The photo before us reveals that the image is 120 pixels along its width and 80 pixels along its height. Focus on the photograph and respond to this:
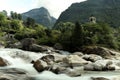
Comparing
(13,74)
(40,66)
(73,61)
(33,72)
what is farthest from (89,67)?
(13,74)

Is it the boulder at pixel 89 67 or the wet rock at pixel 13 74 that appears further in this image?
the boulder at pixel 89 67

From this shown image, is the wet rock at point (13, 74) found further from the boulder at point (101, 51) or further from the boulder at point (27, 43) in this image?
the boulder at point (27, 43)

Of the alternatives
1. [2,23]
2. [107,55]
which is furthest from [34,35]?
[2,23]

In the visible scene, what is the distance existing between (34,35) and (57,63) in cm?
6203

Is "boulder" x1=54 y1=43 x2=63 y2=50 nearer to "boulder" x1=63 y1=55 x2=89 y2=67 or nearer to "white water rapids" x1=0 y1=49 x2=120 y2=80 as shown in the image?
"white water rapids" x1=0 y1=49 x2=120 y2=80

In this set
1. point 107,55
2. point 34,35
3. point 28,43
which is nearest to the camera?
point 107,55

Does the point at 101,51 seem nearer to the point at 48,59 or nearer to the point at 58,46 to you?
the point at 58,46

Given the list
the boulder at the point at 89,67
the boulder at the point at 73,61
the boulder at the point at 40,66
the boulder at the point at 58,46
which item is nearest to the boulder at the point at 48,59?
the boulder at the point at 73,61

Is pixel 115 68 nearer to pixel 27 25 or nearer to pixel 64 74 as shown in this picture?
pixel 64 74

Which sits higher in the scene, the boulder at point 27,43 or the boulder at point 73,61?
the boulder at point 27,43

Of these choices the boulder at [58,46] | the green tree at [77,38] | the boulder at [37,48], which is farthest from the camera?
the boulder at [58,46]

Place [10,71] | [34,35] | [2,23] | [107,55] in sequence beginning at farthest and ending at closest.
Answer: [2,23] → [34,35] → [107,55] → [10,71]

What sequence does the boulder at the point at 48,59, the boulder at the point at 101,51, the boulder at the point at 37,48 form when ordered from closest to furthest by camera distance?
the boulder at the point at 48,59 < the boulder at the point at 101,51 < the boulder at the point at 37,48

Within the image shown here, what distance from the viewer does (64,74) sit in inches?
1955
